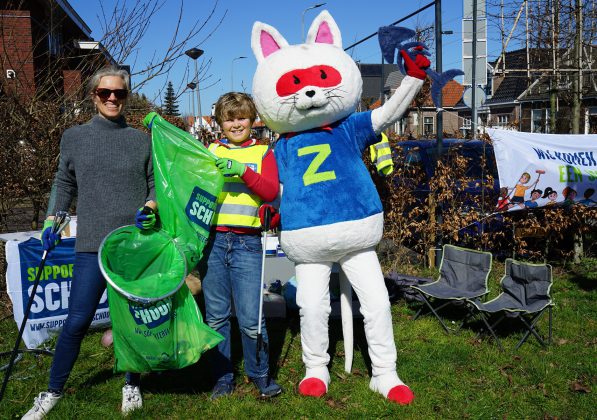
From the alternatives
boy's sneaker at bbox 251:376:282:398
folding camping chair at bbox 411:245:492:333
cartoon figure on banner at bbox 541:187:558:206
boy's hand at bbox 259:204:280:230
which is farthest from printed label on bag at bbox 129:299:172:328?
cartoon figure on banner at bbox 541:187:558:206

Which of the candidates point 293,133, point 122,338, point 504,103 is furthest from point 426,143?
point 504,103

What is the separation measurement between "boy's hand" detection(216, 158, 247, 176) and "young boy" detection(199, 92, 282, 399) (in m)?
0.06

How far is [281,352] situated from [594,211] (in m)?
4.47

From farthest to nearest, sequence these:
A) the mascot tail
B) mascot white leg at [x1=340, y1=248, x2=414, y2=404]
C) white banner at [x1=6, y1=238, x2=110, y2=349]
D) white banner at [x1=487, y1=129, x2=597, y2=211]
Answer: white banner at [x1=487, y1=129, x2=597, y2=211] → white banner at [x1=6, y1=238, x2=110, y2=349] → the mascot tail → mascot white leg at [x1=340, y1=248, x2=414, y2=404]

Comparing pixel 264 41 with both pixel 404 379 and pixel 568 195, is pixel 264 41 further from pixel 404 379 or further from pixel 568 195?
pixel 568 195

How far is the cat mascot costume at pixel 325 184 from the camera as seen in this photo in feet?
11.0

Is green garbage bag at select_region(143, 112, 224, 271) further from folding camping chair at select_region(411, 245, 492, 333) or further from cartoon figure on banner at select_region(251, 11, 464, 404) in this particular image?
folding camping chair at select_region(411, 245, 492, 333)

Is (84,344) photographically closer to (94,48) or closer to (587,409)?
(94,48)

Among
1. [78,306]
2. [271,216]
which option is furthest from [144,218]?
[271,216]

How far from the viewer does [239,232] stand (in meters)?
3.31

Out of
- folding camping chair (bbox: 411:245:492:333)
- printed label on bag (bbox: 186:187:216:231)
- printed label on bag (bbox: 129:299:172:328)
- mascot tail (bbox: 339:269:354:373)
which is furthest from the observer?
folding camping chair (bbox: 411:245:492:333)

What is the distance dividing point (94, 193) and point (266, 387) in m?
1.65

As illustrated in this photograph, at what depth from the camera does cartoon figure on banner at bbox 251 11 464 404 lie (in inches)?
131

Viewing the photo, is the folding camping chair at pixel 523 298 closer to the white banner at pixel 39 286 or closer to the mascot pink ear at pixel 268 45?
the mascot pink ear at pixel 268 45
